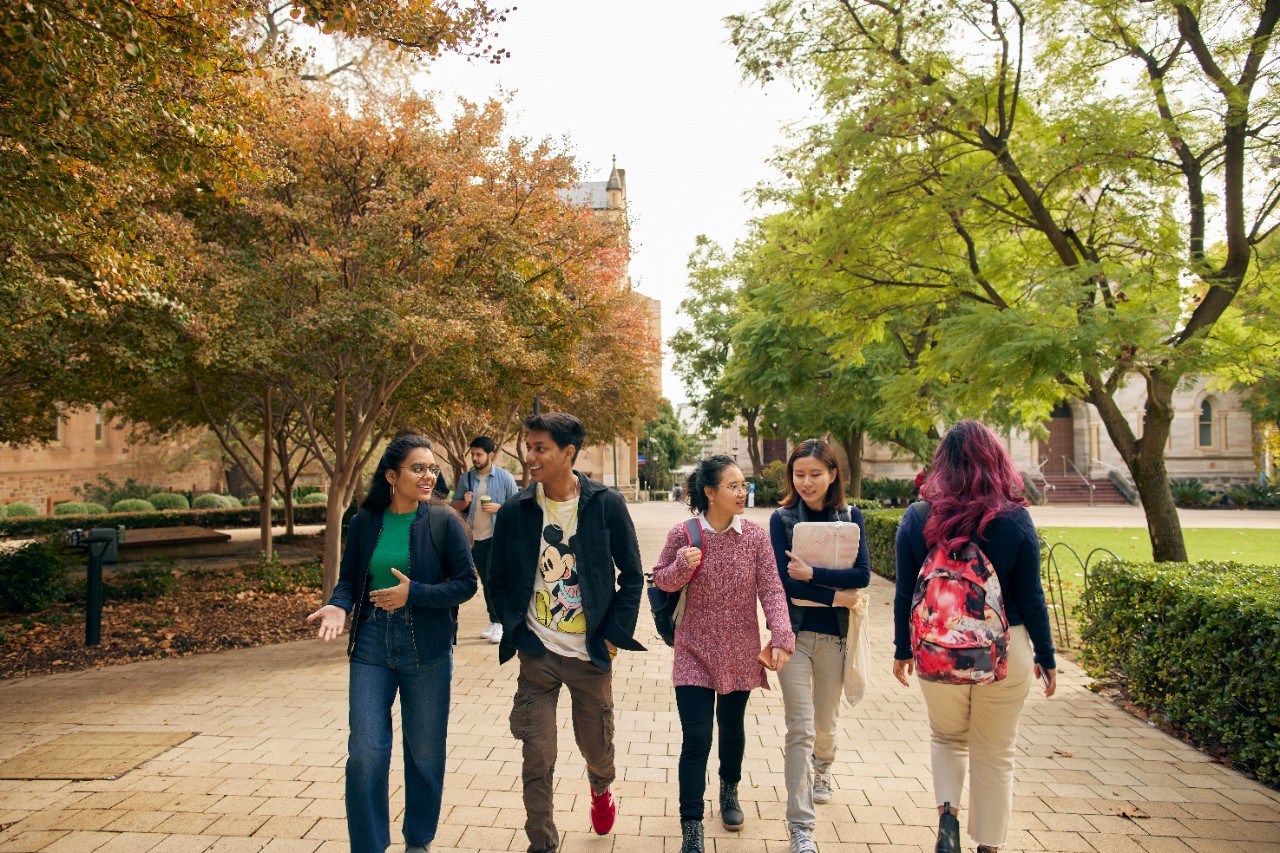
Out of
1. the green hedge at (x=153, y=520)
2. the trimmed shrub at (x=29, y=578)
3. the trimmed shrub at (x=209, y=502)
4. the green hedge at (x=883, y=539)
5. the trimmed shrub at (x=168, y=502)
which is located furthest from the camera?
the trimmed shrub at (x=209, y=502)

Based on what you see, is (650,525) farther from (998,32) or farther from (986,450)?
(986,450)

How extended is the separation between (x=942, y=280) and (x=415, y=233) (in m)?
6.59

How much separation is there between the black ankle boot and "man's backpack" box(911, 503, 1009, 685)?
1.12 metres

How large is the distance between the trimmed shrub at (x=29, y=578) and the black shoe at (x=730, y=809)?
1083cm

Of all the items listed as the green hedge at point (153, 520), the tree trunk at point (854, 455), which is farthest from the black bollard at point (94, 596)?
the tree trunk at point (854, 455)

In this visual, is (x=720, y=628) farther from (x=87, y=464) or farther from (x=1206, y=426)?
(x=1206, y=426)

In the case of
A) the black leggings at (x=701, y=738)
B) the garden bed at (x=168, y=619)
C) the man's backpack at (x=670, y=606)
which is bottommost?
the garden bed at (x=168, y=619)

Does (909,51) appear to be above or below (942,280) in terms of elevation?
above

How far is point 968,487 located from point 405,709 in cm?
242

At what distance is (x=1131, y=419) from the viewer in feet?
143

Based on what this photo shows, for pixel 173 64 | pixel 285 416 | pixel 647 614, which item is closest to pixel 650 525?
pixel 285 416

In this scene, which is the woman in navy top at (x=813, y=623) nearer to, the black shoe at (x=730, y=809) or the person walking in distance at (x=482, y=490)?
the black shoe at (x=730, y=809)

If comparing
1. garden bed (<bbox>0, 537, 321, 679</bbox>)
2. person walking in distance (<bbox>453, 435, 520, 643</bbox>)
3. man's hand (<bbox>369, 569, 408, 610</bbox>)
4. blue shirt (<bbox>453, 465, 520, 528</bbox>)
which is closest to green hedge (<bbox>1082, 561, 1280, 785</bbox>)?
man's hand (<bbox>369, 569, 408, 610</bbox>)

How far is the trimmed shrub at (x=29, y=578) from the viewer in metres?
10.8
